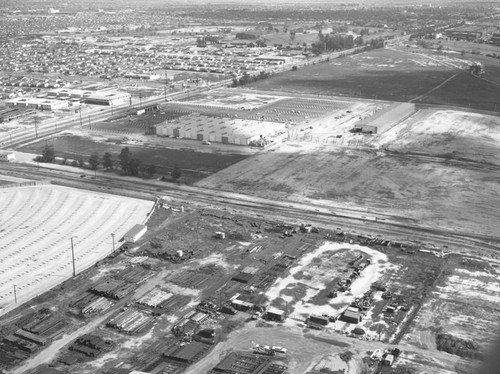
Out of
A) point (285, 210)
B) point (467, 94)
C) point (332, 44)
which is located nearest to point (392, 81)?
point (467, 94)

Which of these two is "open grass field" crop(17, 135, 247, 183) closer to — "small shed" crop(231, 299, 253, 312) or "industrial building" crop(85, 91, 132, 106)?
"industrial building" crop(85, 91, 132, 106)

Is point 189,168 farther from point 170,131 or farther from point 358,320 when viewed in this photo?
point 358,320

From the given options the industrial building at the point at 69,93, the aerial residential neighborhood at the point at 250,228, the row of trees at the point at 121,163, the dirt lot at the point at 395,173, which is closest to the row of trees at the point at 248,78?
the aerial residential neighborhood at the point at 250,228

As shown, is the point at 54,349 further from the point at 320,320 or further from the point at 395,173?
the point at 395,173

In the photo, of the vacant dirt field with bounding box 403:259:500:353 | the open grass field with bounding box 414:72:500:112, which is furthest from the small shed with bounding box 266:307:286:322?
the open grass field with bounding box 414:72:500:112

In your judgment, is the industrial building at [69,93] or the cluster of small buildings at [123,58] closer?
the industrial building at [69,93]

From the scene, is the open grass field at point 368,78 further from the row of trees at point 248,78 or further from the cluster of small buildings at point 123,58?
the cluster of small buildings at point 123,58
